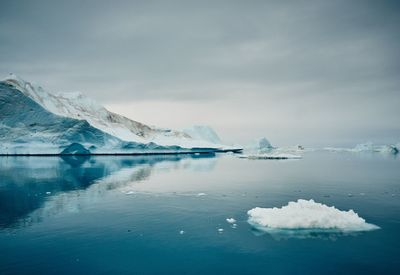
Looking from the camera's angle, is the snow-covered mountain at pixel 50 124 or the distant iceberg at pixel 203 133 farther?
the distant iceberg at pixel 203 133

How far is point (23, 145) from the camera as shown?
47719 mm

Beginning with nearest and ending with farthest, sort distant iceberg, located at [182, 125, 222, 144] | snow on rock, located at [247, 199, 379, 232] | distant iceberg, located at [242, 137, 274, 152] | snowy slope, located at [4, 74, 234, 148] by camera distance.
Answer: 1. snow on rock, located at [247, 199, 379, 232]
2. snowy slope, located at [4, 74, 234, 148]
3. distant iceberg, located at [182, 125, 222, 144]
4. distant iceberg, located at [242, 137, 274, 152]

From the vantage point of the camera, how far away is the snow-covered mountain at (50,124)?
4562cm

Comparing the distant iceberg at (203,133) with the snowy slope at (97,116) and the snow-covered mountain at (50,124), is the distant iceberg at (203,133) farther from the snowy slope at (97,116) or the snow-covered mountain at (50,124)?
the snow-covered mountain at (50,124)

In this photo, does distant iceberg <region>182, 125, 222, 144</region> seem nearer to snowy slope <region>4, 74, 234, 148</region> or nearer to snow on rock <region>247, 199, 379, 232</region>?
snowy slope <region>4, 74, 234, 148</region>

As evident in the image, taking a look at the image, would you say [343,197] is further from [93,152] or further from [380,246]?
[93,152]

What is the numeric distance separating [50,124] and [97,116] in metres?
12.6

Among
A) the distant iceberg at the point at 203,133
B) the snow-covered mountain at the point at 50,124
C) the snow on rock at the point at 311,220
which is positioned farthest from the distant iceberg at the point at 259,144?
the snow on rock at the point at 311,220

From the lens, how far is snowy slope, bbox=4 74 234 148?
48.0 meters

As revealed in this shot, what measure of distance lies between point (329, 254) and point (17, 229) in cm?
1041

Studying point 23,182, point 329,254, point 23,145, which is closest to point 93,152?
point 23,145

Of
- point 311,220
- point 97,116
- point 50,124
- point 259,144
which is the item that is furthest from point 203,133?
point 311,220

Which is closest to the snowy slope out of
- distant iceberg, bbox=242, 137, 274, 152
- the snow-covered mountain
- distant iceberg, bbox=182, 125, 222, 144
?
the snow-covered mountain

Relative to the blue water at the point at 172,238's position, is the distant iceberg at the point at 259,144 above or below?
above
